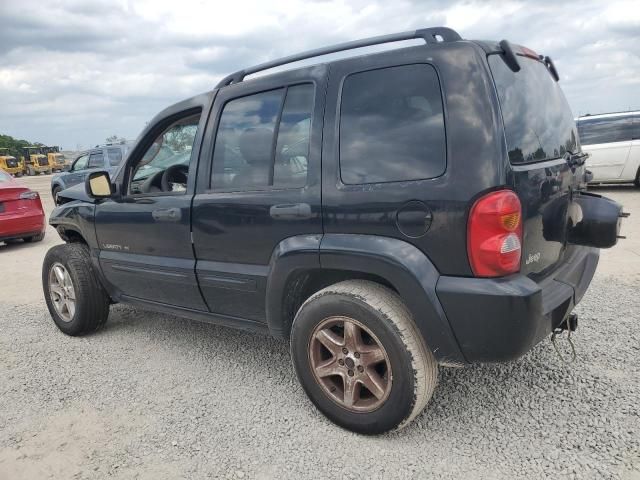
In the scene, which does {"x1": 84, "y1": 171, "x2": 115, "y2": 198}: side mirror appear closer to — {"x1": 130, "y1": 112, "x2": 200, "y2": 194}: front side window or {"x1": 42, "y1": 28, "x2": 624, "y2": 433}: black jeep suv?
{"x1": 130, "y1": 112, "x2": 200, "y2": 194}: front side window

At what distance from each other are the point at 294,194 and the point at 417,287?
804 mm

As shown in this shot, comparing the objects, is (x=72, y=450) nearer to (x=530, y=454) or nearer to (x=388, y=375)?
(x=388, y=375)

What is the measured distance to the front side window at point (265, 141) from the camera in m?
2.65

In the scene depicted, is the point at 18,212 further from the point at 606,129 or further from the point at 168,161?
the point at 606,129

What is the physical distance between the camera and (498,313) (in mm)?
2078

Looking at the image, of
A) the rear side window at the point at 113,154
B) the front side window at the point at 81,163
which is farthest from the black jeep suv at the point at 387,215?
the front side window at the point at 81,163

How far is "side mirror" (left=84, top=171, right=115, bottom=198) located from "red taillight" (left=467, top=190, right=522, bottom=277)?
8.36 ft

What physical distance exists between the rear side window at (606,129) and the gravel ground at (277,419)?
7.83m

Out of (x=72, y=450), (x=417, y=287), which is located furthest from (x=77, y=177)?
(x=417, y=287)

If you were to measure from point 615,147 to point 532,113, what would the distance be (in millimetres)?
9248

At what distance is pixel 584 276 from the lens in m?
2.72

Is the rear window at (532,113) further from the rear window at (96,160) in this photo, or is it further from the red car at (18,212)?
the rear window at (96,160)

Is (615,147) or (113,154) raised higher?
(113,154)

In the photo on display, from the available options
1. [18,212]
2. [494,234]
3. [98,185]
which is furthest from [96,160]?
[494,234]
